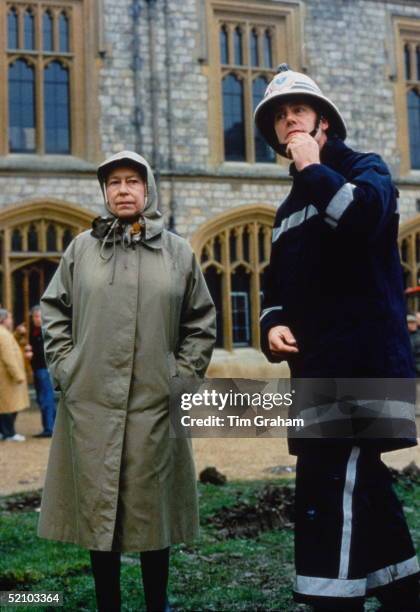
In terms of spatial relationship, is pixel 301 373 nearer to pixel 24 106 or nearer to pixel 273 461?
pixel 273 461

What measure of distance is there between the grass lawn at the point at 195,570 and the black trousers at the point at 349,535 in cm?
87

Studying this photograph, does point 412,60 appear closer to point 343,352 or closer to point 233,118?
point 233,118

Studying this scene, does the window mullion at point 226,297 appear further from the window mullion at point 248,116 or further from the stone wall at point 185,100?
the window mullion at point 248,116

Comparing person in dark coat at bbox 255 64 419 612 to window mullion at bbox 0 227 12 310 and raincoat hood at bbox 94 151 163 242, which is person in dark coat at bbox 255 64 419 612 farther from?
window mullion at bbox 0 227 12 310

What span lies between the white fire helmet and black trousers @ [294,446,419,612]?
1.09 meters

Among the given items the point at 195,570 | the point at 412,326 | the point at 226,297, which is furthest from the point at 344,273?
the point at 226,297

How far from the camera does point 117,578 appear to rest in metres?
2.69

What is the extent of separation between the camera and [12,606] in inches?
116

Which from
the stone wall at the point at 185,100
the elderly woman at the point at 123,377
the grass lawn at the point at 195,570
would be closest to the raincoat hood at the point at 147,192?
the elderly woman at the point at 123,377

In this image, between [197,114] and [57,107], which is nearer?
[57,107]

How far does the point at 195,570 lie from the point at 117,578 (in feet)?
3.88

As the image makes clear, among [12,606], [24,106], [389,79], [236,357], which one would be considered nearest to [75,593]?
[12,606]

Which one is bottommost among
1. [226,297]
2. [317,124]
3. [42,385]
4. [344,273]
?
[42,385]

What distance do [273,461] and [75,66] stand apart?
830 centimetres
